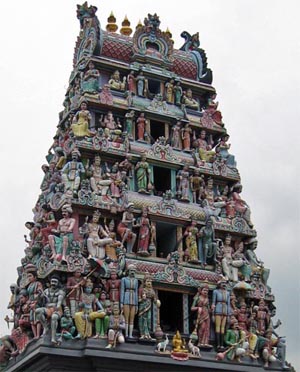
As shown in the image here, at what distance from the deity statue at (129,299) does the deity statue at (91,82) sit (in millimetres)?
7083

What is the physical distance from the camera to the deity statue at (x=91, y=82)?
25.0 m

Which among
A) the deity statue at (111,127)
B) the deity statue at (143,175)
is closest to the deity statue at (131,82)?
the deity statue at (111,127)

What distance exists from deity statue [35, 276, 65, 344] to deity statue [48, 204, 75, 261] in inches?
29.9

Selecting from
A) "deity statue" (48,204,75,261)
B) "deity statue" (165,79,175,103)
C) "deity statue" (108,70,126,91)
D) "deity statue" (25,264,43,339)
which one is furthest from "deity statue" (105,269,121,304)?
"deity statue" (165,79,175,103)

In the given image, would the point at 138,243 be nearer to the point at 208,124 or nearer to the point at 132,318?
the point at 132,318

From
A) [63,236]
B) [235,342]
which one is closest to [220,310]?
[235,342]

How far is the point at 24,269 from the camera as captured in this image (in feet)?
75.3

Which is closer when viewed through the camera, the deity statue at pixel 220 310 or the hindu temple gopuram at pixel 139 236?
the hindu temple gopuram at pixel 139 236

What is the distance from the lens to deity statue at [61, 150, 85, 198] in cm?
2248

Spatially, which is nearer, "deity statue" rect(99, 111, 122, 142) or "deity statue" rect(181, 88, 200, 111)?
"deity statue" rect(99, 111, 122, 142)

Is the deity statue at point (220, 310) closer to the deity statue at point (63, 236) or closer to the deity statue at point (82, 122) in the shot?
the deity statue at point (63, 236)

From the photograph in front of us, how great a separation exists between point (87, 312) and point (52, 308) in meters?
1.01

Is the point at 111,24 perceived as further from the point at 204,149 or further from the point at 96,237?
the point at 96,237

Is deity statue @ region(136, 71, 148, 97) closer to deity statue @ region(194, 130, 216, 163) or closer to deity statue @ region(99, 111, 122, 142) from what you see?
deity statue @ region(99, 111, 122, 142)
